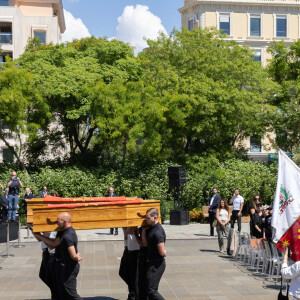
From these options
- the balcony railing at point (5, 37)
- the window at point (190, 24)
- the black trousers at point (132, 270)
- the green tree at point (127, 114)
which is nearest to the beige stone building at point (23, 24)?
the balcony railing at point (5, 37)

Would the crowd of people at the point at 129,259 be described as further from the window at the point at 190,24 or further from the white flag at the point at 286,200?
the window at the point at 190,24

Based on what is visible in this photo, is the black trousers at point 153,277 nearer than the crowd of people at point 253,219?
Yes

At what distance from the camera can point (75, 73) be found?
3309 centimetres

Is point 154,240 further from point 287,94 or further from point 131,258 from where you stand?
→ point 287,94

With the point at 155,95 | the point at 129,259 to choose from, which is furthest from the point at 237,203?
the point at 155,95

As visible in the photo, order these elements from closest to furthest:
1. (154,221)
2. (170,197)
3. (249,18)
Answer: (154,221) → (170,197) → (249,18)

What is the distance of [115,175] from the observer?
105 feet

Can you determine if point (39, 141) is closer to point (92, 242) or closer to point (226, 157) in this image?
point (226, 157)

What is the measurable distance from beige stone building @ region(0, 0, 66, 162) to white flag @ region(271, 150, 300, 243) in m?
39.8

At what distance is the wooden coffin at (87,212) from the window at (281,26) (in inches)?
2053

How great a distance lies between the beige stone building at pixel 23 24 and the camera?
52.1m

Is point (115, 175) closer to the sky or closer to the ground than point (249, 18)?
closer to the ground

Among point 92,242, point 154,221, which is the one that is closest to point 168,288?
point 154,221

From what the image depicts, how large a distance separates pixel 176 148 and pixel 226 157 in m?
3.12
